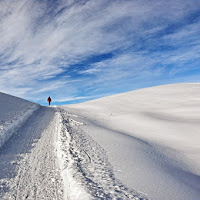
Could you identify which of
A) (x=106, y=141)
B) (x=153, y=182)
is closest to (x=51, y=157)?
(x=106, y=141)

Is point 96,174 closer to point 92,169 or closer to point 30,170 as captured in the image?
point 92,169

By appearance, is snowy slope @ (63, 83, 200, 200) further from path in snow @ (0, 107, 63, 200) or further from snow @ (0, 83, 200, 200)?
path in snow @ (0, 107, 63, 200)

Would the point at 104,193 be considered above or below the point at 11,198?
above

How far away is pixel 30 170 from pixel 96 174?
1941 millimetres

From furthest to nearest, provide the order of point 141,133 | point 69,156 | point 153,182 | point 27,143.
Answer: point 141,133, point 27,143, point 69,156, point 153,182

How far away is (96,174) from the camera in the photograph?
160 inches

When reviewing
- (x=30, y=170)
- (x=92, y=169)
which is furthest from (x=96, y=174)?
(x=30, y=170)

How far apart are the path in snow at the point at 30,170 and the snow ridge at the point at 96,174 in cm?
56

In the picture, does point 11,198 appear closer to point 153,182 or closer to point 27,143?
point 153,182

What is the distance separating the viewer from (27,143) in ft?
23.4

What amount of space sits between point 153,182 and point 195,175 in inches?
86.0

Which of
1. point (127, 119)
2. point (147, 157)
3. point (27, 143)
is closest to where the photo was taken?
point (147, 157)

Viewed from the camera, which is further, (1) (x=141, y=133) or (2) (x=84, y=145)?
(1) (x=141, y=133)

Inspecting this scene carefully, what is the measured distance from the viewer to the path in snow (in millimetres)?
3691
